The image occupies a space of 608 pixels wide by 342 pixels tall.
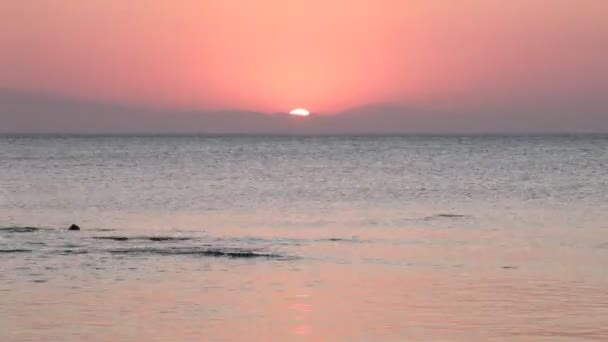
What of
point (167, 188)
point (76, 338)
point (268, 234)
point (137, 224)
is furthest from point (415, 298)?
point (167, 188)

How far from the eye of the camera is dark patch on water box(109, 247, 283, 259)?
29.2 metres

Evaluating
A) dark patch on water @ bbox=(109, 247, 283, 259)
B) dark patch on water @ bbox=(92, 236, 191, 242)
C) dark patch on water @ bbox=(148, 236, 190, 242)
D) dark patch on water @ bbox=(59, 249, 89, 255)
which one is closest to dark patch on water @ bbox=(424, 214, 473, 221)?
dark patch on water @ bbox=(148, 236, 190, 242)

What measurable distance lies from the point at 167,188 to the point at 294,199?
11304 mm

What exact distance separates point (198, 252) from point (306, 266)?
4201 mm

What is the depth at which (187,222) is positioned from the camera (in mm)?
41344

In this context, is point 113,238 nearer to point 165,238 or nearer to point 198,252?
point 165,238

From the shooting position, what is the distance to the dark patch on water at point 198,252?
96.0ft

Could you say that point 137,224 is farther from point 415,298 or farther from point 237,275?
point 415,298

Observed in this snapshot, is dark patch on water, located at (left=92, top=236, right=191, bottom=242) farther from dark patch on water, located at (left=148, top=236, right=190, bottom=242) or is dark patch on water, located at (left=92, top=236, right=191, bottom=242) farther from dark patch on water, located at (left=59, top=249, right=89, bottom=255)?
dark patch on water, located at (left=59, top=249, right=89, bottom=255)

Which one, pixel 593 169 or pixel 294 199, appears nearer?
pixel 294 199

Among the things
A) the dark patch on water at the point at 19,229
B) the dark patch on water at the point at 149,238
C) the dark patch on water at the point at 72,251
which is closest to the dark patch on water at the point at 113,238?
the dark patch on water at the point at 149,238

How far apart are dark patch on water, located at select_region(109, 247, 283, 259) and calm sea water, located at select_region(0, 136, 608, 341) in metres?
0.05

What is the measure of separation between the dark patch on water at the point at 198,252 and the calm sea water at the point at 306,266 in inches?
2.1

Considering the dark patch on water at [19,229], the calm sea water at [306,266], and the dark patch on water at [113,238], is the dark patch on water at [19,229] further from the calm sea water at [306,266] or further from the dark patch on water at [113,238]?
the dark patch on water at [113,238]
